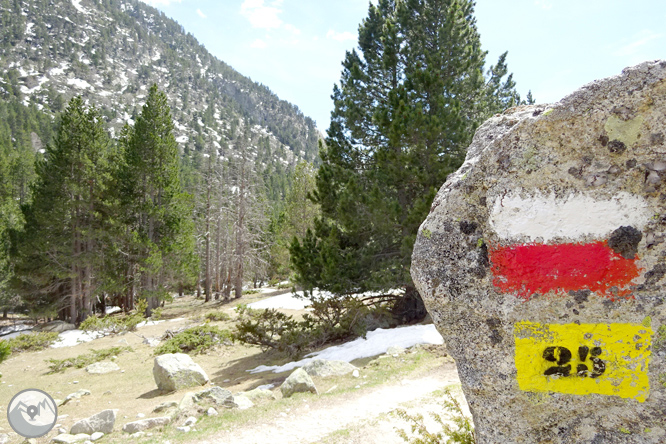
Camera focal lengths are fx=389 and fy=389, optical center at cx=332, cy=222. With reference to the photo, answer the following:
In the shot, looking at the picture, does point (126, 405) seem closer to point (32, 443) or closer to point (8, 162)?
point (32, 443)

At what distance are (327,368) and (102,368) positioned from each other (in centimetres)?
795

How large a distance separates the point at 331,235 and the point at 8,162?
45.8 meters

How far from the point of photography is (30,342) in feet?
50.8

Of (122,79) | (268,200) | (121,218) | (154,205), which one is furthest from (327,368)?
(122,79)

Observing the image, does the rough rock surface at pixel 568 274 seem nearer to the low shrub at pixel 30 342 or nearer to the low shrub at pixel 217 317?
the low shrub at pixel 217 317

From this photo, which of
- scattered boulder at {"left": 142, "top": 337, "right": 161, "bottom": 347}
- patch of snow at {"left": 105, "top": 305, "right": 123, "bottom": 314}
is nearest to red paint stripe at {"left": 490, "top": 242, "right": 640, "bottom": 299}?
scattered boulder at {"left": 142, "top": 337, "right": 161, "bottom": 347}

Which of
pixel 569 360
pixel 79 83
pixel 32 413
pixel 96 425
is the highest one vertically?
pixel 79 83

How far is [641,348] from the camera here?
73.7 inches

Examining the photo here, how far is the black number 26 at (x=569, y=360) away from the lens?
1.95 m

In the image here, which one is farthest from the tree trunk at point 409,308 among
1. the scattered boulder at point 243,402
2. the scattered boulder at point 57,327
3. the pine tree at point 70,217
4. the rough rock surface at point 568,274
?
the scattered boulder at point 57,327

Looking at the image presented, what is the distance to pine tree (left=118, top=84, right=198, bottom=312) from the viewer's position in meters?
21.5

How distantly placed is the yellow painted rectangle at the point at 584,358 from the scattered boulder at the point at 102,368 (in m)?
12.9

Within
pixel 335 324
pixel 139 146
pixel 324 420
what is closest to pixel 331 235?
pixel 335 324

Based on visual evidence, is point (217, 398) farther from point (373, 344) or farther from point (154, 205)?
point (154, 205)
